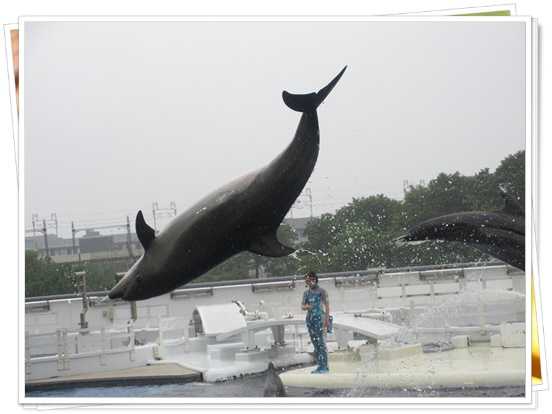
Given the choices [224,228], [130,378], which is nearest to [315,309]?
[224,228]

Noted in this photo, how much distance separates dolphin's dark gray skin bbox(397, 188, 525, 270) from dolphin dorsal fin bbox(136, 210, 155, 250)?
2231 millimetres

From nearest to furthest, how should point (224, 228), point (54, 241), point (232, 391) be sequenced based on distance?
point (224, 228) → point (232, 391) → point (54, 241)

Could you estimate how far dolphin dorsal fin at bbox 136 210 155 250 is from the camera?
310 inches

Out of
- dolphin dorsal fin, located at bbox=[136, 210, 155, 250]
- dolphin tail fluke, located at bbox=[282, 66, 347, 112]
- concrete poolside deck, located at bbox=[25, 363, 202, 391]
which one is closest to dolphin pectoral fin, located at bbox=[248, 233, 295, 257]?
dolphin dorsal fin, located at bbox=[136, 210, 155, 250]

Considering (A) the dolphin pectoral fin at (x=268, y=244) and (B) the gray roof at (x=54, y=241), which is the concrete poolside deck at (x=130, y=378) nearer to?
(B) the gray roof at (x=54, y=241)

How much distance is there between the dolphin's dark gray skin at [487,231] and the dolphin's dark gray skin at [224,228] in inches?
51.0

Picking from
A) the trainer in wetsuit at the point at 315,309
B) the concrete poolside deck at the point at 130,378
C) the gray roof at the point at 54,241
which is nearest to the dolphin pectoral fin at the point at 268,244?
the trainer in wetsuit at the point at 315,309

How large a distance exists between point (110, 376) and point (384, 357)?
8.70ft

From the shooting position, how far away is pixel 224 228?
25.6 ft

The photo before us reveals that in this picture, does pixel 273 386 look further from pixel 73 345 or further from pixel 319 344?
pixel 73 345

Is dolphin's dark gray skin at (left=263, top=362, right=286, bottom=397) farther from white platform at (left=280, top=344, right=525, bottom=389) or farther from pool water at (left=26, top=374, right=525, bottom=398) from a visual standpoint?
white platform at (left=280, top=344, right=525, bottom=389)

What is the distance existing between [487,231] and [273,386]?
7.83ft
